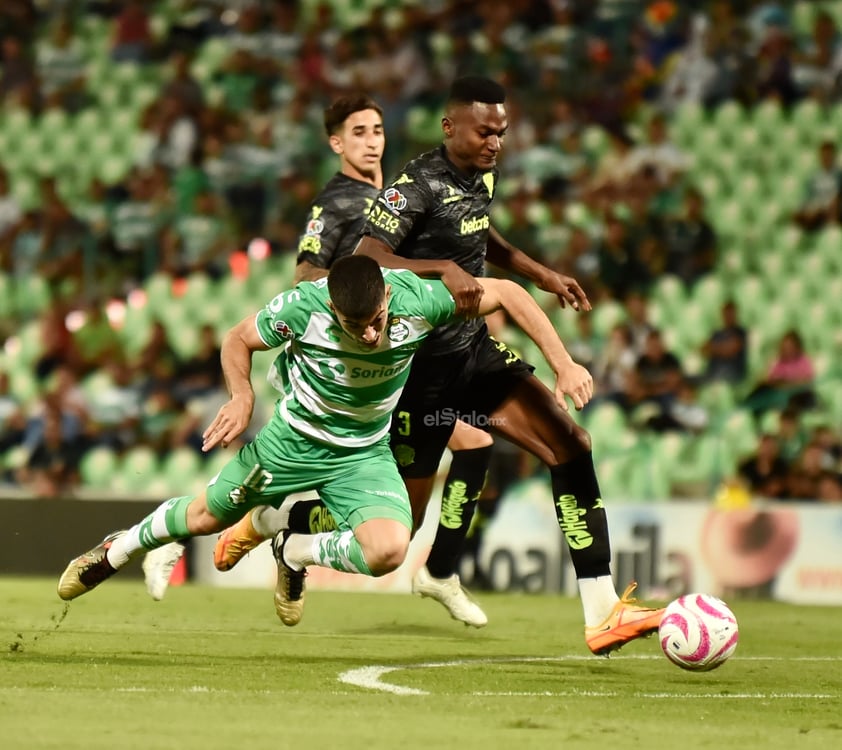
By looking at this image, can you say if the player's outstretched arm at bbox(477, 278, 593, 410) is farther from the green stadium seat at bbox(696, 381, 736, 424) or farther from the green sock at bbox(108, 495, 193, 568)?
the green stadium seat at bbox(696, 381, 736, 424)

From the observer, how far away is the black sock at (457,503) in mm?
8312

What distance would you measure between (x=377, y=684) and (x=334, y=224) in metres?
2.78

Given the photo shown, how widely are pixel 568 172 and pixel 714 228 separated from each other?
1539 millimetres

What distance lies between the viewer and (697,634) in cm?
636

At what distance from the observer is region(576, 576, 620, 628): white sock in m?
6.77

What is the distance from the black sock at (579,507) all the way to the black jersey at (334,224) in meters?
1.78

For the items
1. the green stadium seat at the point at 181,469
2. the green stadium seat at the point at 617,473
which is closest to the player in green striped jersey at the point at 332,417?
the green stadium seat at the point at 617,473

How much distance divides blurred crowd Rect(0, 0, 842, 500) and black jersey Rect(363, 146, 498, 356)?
5.86 metres

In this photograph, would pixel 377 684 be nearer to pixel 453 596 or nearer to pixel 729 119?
pixel 453 596

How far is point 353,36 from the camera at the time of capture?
57.3 ft

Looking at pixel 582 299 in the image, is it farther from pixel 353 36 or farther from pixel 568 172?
pixel 353 36

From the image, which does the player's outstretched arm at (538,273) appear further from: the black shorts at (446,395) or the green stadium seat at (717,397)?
the green stadium seat at (717,397)

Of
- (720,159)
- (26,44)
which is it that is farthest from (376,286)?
(26,44)

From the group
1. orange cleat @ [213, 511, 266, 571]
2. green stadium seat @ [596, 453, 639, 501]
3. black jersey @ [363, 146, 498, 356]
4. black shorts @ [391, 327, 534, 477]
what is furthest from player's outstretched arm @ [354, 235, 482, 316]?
green stadium seat @ [596, 453, 639, 501]
